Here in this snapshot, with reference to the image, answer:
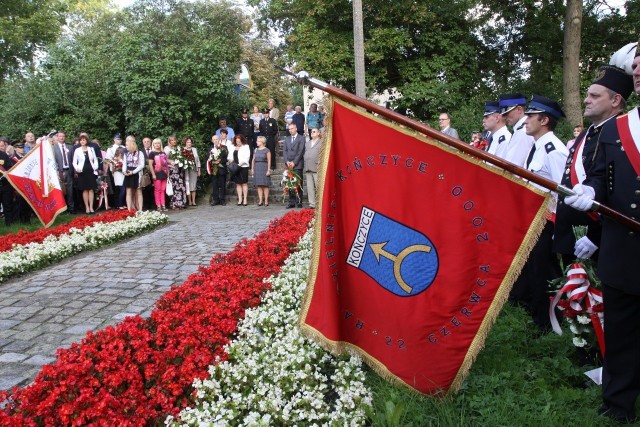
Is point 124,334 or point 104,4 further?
point 104,4

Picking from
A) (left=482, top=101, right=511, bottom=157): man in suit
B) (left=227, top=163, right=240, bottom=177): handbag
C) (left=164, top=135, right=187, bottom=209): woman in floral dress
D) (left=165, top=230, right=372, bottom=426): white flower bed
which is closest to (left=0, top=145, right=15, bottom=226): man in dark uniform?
(left=164, top=135, right=187, bottom=209): woman in floral dress

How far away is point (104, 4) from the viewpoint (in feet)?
133

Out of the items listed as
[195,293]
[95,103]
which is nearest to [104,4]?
[95,103]

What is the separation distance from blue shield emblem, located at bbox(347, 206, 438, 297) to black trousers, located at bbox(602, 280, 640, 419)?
3.44 feet

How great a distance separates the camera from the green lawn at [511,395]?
300cm

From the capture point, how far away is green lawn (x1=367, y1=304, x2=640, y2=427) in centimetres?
300

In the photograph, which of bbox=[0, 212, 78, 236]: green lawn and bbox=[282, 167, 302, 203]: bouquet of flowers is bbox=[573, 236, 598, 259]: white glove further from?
bbox=[0, 212, 78, 236]: green lawn

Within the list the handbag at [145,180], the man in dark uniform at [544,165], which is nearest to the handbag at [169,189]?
the handbag at [145,180]

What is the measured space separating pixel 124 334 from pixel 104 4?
43690 mm

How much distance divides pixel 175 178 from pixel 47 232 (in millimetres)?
4929

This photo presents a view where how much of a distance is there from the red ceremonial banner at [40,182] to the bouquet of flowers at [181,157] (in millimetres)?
3744

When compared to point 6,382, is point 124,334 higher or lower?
higher

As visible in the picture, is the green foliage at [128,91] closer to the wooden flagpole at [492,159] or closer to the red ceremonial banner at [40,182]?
the red ceremonial banner at [40,182]

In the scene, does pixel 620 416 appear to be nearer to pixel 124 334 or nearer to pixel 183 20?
pixel 124 334
